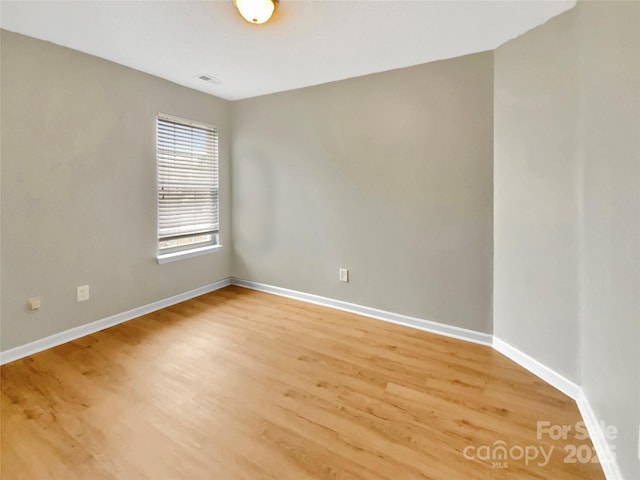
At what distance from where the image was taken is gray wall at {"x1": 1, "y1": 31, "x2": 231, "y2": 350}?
215 cm

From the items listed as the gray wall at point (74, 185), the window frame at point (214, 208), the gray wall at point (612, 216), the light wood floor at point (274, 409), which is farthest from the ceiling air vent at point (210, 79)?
the gray wall at point (612, 216)

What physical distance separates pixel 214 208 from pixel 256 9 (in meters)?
2.43

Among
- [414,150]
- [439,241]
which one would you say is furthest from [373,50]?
[439,241]

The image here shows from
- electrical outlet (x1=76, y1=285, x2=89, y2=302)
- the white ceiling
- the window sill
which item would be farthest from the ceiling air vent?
electrical outlet (x1=76, y1=285, x2=89, y2=302)

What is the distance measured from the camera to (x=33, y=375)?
2.01 meters

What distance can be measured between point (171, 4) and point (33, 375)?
250cm

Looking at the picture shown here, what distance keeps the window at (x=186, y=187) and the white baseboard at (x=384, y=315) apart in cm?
89

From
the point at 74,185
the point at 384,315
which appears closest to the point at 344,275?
the point at 384,315

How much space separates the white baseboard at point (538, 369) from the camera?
6.03 feet

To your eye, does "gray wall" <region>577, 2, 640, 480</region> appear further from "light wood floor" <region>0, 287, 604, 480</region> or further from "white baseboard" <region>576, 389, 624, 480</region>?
"light wood floor" <region>0, 287, 604, 480</region>

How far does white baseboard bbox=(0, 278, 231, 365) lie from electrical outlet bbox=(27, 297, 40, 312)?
250 millimetres

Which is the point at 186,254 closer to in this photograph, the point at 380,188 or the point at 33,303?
the point at 33,303

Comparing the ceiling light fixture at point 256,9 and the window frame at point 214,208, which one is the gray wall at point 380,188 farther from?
the ceiling light fixture at point 256,9

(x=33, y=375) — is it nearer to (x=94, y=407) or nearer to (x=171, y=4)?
(x=94, y=407)
